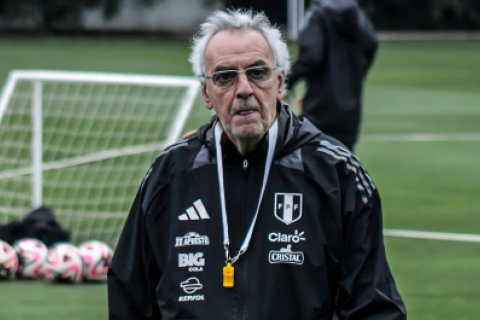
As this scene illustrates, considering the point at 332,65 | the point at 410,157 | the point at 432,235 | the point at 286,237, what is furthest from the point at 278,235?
the point at 410,157

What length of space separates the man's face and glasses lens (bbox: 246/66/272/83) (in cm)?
1

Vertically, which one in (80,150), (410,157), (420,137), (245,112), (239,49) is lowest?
(420,137)

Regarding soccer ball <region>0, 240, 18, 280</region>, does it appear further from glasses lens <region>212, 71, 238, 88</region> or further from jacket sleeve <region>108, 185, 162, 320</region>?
glasses lens <region>212, 71, 238, 88</region>

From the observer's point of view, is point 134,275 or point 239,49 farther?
point 134,275

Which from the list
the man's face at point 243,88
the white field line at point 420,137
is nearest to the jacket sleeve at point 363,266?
the man's face at point 243,88

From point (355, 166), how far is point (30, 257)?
211 inches

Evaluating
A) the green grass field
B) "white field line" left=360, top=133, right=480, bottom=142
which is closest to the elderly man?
the green grass field

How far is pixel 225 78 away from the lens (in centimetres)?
398

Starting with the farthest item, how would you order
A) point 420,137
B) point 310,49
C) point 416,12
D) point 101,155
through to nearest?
point 416,12 < point 420,137 < point 101,155 < point 310,49

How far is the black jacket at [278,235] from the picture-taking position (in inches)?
152

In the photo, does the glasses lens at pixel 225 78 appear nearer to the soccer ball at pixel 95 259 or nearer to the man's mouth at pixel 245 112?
the man's mouth at pixel 245 112

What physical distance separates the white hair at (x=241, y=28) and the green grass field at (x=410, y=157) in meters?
4.27

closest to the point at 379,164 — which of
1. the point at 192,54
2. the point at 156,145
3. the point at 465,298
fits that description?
the point at 156,145

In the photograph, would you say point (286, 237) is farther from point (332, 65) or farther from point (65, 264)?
point (332, 65)
